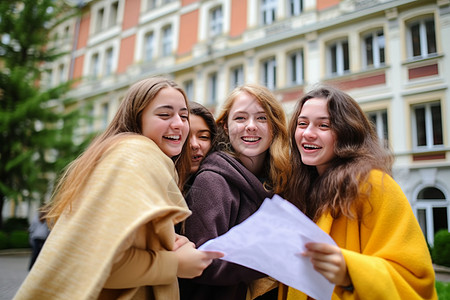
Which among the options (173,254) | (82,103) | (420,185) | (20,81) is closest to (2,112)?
(20,81)

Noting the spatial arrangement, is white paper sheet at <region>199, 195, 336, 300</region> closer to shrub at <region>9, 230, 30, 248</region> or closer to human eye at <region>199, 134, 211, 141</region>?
human eye at <region>199, 134, 211, 141</region>

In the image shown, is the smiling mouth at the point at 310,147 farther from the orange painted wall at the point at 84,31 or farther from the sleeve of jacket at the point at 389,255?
the orange painted wall at the point at 84,31

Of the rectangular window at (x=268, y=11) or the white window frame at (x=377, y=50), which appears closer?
the white window frame at (x=377, y=50)

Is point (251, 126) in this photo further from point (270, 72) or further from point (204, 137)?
point (270, 72)

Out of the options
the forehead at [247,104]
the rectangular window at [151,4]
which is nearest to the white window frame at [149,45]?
the rectangular window at [151,4]

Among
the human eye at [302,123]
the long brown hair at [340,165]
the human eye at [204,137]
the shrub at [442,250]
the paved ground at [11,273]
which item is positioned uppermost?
the human eye at [302,123]

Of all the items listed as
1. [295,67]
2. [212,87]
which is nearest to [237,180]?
[295,67]

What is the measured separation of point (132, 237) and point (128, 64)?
20.7 meters

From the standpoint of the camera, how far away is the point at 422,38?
12.0 meters

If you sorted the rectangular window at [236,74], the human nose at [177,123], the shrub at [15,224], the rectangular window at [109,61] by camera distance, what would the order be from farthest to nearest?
the rectangular window at [109,61]
the shrub at [15,224]
the rectangular window at [236,74]
the human nose at [177,123]

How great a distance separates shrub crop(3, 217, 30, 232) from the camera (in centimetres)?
1633

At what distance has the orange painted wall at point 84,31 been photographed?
77.4 feet

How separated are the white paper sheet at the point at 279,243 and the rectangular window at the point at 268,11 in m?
15.1

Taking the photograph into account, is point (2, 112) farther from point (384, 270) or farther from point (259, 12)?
point (384, 270)
